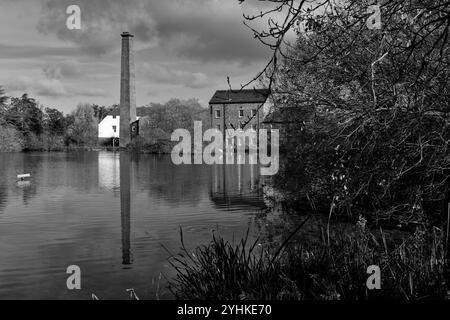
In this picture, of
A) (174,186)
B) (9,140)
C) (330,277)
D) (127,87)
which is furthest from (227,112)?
(330,277)

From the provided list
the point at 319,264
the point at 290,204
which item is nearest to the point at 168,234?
the point at 290,204

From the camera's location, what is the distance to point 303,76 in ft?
42.2

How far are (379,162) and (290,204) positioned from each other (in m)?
7.72

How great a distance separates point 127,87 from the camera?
229 feet

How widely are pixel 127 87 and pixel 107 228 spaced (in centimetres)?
5736

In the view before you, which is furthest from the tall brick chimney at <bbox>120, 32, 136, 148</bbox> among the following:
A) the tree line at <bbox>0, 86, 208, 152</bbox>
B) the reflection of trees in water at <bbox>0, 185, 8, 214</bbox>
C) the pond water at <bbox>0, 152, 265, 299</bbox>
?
the reflection of trees in water at <bbox>0, 185, 8, 214</bbox>

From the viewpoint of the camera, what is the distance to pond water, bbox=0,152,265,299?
941 cm

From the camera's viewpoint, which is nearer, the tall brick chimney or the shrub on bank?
the tall brick chimney

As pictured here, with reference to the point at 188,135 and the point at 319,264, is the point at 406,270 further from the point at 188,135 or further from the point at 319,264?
the point at 188,135

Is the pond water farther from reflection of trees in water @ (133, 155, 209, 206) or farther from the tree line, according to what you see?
the tree line

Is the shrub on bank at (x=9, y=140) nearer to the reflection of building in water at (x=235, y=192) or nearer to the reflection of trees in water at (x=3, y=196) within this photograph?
the reflection of building in water at (x=235, y=192)

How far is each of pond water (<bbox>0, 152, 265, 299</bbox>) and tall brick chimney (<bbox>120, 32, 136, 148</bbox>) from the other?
1663 inches

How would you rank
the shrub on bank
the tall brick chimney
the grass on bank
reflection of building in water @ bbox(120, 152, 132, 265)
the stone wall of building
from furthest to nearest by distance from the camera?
the shrub on bank → the stone wall of building → the tall brick chimney → reflection of building in water @ bbox(120, 152, 132, 265) → the grass on bank
